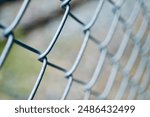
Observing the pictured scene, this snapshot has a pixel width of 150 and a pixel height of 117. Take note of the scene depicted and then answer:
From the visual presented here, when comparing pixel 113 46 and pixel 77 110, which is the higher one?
pixel 113 46

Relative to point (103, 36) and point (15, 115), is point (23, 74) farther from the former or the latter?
point (15, 115)

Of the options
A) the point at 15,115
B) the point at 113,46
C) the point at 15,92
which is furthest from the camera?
the point at 113,46

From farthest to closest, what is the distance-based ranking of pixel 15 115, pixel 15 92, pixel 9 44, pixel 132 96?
1. pixel 15 92
2. pixel 132 96
3. pixel 15 115
4. pixel 9 44

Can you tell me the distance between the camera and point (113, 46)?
2.02 meters

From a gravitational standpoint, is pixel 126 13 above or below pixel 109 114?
above

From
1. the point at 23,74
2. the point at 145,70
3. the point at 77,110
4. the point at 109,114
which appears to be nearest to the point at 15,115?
the point at 77,110

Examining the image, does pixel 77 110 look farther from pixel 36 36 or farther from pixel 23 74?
pixel 36 36

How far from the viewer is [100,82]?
6.23 feet

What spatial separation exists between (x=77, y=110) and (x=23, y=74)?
101 centimetres

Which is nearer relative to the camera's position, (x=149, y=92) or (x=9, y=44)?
(x=9, y=44)

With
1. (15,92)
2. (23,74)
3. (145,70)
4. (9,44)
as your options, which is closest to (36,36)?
(23,74)

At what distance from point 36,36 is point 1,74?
15.3 inches

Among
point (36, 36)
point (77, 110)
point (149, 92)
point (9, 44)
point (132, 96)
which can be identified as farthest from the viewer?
point (36, 36)

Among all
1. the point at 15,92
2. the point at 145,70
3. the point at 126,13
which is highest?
the point at 126,13
